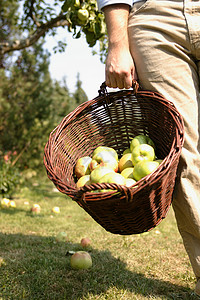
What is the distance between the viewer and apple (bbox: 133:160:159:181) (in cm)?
136

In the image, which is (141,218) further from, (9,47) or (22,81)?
(22,81)

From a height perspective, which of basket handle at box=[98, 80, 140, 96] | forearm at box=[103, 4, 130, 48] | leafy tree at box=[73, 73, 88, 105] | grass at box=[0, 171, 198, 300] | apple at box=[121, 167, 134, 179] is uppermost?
forearm at box=[103, 4, 130, 48]

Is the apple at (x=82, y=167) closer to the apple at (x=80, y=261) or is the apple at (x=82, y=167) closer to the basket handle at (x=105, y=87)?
the basket handle at (x=105, y=87)

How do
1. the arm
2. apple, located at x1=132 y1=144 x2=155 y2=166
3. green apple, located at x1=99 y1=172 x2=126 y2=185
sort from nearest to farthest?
green apple, located at x1=99 y1=172 x2=126 y2=185, apple, located at x1=132 y1=144 x2=155 y2=166, the arm

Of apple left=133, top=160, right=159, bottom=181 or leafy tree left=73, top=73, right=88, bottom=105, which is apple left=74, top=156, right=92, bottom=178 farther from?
leafy tree left=73, top=73, right=88, bottom=105

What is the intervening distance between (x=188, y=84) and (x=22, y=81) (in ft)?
21.9

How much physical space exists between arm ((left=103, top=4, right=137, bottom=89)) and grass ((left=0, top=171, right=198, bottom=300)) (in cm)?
132

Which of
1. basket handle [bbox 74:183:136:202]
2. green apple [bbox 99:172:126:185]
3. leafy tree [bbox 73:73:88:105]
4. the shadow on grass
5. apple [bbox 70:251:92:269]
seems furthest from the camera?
leafy tree [bbox 73:73:88:105]

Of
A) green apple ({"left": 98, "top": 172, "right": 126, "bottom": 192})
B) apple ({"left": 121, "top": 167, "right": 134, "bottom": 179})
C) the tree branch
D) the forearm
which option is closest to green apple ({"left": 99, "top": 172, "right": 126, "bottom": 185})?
green apple ({"left": 98, "top": 172, "right": 126, "bottom": 192})

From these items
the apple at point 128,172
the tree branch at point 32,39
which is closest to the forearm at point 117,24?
the apple at point 128,172

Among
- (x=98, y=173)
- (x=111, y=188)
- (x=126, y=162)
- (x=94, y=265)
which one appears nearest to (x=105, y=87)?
(x=126, y=162)

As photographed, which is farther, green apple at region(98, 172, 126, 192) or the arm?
Result: the arm

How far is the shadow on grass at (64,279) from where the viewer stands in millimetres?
1910

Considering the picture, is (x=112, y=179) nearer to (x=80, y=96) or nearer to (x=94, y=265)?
(x=94, y=265)
